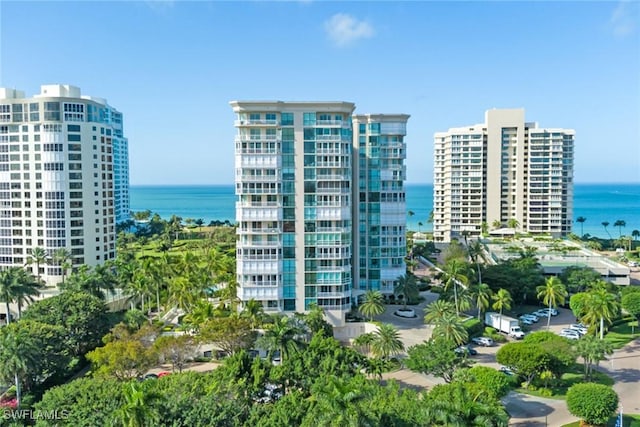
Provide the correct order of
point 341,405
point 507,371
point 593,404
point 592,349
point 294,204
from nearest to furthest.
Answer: point 341,405
point 593,404
point 592,349
point 507,371
point 294,204

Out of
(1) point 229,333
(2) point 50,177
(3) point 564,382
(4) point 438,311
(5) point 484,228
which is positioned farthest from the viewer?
(5) point 484,228

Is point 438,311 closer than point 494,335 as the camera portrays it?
Yes

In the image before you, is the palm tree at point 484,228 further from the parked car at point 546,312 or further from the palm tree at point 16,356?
the palm tree at point 16,356

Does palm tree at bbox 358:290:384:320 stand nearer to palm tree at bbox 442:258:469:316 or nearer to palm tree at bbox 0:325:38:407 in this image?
palm tree at bbox 442:258:469:316

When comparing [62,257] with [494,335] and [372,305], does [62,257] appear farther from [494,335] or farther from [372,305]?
[494,335]

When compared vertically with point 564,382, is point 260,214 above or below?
above

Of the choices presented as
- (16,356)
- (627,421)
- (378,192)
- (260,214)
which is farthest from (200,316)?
(627,421)
